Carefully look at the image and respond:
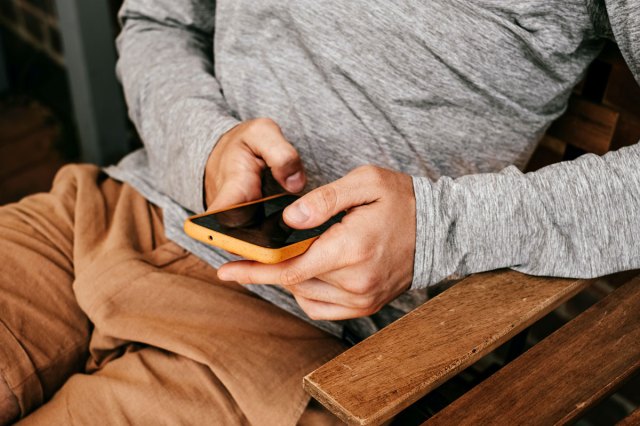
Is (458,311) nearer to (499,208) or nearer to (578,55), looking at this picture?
(499,208)

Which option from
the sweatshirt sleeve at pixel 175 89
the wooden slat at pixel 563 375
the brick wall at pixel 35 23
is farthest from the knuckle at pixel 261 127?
the brick wall at pixel 35 23

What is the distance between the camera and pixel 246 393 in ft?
2.85

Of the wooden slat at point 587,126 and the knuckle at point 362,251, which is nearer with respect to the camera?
the knuckle at point 362,251

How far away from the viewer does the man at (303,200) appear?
0.85m

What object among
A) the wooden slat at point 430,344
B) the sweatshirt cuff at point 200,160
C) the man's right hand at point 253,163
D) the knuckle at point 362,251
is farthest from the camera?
the sweatshirt cuff at point 200,160

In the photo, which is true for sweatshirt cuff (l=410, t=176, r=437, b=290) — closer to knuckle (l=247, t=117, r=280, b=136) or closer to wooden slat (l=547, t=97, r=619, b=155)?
knuckle (l=247, t=117, r=280, b=136)

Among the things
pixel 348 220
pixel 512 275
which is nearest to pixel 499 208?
pixel 512 275

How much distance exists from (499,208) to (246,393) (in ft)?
1.32

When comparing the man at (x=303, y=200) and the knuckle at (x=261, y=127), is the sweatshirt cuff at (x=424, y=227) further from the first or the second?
the knuckle at (x=261, y=127)

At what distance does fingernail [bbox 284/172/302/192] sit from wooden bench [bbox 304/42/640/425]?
10.5 inches

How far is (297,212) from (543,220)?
33cm

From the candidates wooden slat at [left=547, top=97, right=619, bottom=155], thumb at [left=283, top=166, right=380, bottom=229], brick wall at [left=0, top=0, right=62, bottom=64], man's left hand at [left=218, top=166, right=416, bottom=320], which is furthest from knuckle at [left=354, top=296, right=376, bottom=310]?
brick wall at [left=0, top=0, right=62, bottom=64]

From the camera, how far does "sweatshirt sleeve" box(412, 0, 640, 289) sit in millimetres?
849

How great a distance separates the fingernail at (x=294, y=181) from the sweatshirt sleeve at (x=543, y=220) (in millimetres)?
193
